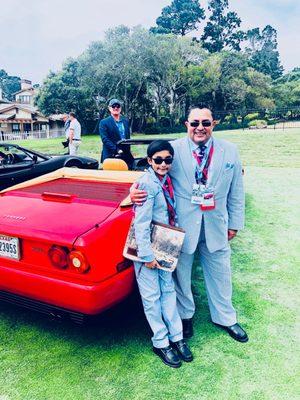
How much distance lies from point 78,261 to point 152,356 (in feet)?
2.85

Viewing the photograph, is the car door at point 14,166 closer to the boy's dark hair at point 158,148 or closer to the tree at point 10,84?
the boy's dark hair at point 158,148

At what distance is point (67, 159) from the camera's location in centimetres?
732

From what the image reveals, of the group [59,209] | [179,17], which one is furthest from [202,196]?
[179,17]

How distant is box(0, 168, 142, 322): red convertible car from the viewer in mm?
2285

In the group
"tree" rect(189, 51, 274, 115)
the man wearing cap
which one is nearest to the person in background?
the man wearing cap

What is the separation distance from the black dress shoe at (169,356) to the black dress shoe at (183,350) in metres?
0.06

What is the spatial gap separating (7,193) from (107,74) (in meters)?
33.4

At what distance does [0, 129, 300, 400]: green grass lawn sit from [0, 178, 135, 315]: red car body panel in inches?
9.8

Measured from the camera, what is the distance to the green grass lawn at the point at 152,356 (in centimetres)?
223

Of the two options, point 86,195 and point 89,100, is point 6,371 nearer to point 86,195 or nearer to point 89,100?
point 86,195

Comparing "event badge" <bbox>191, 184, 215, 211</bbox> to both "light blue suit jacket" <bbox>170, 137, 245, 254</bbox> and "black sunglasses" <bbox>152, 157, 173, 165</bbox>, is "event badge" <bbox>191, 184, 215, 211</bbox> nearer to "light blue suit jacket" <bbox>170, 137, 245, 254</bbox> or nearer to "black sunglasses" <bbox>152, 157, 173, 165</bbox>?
"light blue suit jacket" <bbox>170, 137, 245, 254</bbox>

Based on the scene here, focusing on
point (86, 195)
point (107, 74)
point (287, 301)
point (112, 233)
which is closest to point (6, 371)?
point (112, 233)

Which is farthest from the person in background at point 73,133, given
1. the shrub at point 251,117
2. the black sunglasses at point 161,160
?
the shrub at point 251,117

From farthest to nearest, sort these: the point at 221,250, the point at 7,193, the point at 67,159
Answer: the point at 67,159 → the point at 7,193 → the point at 221,250
